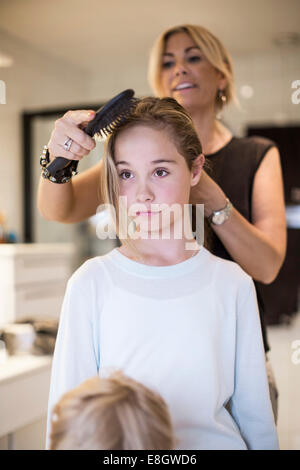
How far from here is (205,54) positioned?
88 centimetres

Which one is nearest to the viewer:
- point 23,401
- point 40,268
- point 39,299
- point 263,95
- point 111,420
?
point 111,420

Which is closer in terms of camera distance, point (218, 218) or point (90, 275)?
point (90, 275)

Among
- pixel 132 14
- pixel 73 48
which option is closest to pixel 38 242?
pixel 73 48

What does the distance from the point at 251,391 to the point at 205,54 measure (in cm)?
60

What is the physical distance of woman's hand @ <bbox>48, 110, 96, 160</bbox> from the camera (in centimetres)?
59

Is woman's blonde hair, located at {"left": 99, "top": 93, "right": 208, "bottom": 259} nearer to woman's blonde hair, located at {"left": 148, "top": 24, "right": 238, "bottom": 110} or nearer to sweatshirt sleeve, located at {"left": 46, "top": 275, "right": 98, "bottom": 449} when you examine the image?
sweatshirt sleeve, located at {"left": 46, "top": 275, "right": 98, "bottom": 449}

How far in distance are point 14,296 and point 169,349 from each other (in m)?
1.56

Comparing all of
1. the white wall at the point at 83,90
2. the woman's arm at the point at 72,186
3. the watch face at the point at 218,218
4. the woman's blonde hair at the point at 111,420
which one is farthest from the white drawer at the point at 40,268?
the woman's blonde hair at the point at 111,420

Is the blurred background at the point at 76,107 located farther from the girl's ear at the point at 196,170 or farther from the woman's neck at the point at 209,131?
the girl's ear at the point at 196,170

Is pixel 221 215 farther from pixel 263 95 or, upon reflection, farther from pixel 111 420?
pixel 263 95

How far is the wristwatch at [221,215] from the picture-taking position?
78 centimetres

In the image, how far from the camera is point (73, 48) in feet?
9.87

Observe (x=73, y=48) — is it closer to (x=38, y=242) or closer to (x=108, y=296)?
(x=38, y=242)

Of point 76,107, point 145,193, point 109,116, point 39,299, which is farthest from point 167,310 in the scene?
point 76,107
